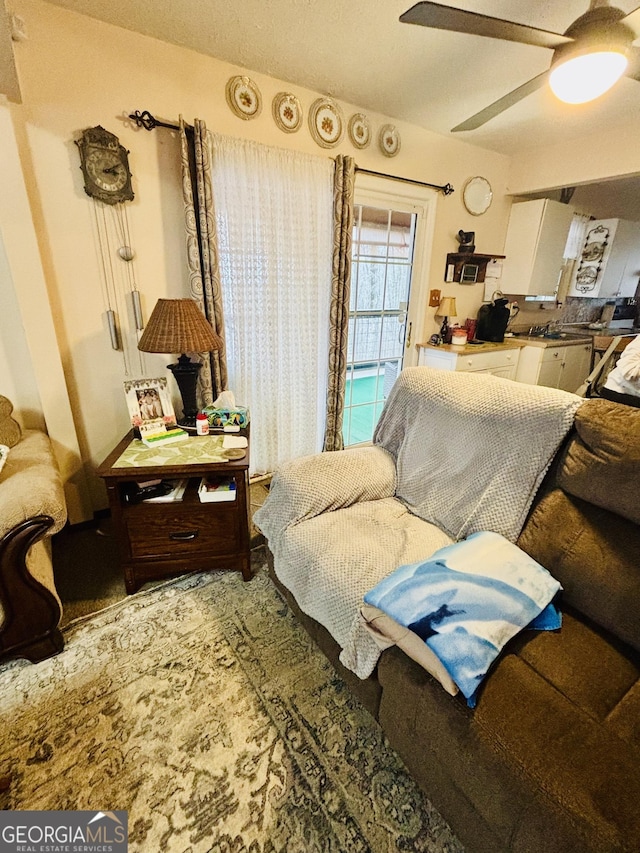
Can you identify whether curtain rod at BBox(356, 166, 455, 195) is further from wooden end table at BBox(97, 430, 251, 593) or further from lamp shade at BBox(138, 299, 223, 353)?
wooden end table at BBox(97, 430, 251, 593)

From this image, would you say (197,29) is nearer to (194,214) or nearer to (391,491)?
(194,214)

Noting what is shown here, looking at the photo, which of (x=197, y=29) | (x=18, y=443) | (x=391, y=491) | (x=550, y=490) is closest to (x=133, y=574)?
(x=18, y=443)

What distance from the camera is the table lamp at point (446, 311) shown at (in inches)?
121

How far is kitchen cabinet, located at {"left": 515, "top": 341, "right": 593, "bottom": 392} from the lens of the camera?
3.36m

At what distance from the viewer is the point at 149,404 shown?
1842 mm

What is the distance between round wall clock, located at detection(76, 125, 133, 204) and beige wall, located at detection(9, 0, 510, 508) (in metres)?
0.05

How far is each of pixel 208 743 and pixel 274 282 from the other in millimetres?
2177

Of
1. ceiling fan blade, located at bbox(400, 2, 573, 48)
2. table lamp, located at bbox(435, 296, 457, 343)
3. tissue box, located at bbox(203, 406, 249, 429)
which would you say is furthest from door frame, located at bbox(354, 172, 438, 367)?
tissue box, located at bbox(203, 406, 249, 429)

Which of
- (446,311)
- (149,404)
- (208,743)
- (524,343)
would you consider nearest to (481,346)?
(446,311)

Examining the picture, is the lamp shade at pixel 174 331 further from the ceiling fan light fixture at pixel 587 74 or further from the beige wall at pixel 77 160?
the ceiling fan light fixture at pixel 587 74

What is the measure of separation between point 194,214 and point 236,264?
32 cm

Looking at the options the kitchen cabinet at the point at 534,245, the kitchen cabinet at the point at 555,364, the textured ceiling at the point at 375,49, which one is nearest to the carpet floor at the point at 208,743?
the textured ceiling at the point at 375,49

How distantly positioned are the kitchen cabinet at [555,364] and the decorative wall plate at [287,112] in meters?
2.62

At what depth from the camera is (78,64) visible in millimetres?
1626
